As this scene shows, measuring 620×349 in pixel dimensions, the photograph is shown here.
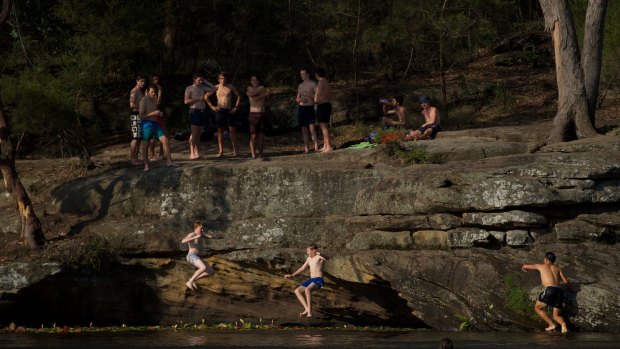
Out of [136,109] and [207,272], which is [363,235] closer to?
[207,272]

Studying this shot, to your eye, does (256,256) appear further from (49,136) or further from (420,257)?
(49,136)

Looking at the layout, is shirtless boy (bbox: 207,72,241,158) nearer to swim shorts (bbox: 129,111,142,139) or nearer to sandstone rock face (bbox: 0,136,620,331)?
swim shorts (bbox: 129,111,142,139)

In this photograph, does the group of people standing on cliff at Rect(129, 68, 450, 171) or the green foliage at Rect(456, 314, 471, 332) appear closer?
the green foliage at Rect(456, 314, 471, 332)

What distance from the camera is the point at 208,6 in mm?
29406

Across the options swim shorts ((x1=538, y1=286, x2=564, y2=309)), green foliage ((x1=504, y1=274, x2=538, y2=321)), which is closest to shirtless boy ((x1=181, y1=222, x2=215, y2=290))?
green foliage ((x1=504, y1=274, x2=538, y2=321))

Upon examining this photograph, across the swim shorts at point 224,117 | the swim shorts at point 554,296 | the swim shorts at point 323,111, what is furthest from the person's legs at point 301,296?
the swim shorts at point 224,117

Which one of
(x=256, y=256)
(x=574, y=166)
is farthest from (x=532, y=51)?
(x=256, y=256)

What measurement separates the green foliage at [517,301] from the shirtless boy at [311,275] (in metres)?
3.10

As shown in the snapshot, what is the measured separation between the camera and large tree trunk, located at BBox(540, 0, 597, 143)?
66.5ft

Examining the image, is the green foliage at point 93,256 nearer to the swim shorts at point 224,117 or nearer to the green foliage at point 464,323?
the swim shorts at point 224,117

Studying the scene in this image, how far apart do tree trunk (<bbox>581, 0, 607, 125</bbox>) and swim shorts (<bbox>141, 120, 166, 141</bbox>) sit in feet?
29.5

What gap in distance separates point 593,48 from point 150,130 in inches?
374

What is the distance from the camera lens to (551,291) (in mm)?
15172

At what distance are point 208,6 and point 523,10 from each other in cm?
1112
